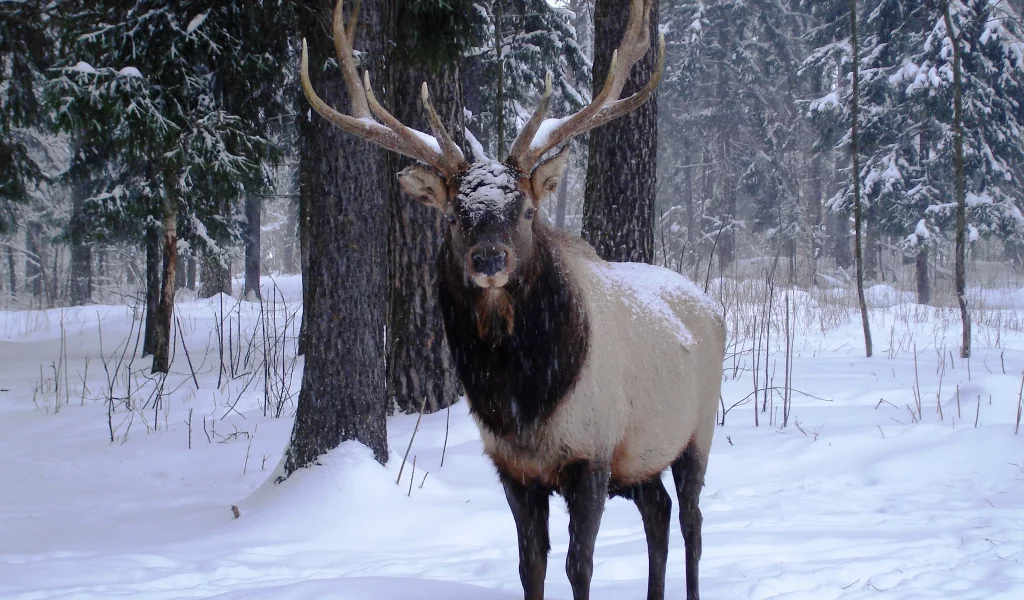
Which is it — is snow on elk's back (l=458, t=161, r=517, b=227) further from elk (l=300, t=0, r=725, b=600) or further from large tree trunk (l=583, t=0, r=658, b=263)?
large tree trunk (l=583, t=0, r=658, b=263)

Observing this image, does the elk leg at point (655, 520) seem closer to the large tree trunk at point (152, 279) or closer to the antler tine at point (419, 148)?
the antler tine at point (419, 148)

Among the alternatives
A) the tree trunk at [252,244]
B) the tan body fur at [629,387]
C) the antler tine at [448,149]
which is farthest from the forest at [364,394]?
the tree trunk at [252,244]

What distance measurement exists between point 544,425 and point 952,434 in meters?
4.55

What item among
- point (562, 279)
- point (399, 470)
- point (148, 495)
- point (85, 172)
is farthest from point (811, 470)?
point (85, 172)

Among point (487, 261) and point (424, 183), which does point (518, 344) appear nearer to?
point (487, 261)

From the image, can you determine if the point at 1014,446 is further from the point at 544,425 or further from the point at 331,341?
the point at 331,341

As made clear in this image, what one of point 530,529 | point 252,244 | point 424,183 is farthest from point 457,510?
point 252,244

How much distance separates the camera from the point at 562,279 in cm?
314

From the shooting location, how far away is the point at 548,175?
326 cm

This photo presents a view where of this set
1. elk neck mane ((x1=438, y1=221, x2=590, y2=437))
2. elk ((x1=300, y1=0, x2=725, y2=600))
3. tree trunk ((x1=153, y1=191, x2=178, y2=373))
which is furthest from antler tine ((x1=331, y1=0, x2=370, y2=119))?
tree trunk ((x1=153, y1=191, x2=178, y2=373))

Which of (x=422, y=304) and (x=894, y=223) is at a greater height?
(x=894, y=223)

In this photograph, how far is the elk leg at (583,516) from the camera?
2.94 metres

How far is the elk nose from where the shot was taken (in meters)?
2.74

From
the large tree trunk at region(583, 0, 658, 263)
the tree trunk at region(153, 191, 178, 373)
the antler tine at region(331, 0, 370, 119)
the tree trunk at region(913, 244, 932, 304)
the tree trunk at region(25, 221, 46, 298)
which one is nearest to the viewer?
the antler tine at region(331, 0, 370, 119)
